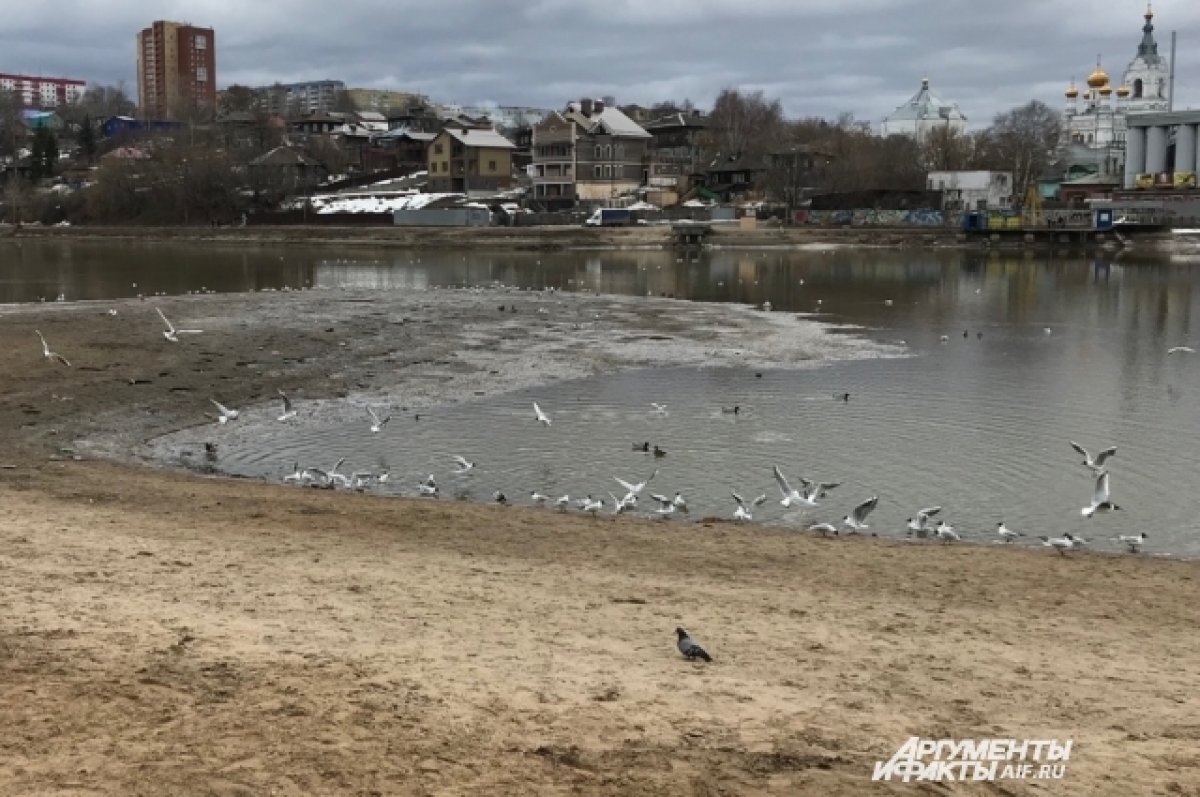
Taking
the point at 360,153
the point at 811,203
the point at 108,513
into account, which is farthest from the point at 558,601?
the point at 360,153

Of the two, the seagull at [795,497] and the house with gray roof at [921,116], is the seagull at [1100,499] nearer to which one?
the seagull at [795,497]

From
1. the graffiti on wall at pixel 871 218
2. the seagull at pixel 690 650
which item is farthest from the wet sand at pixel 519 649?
the graffiti on wall at pixel 871 218

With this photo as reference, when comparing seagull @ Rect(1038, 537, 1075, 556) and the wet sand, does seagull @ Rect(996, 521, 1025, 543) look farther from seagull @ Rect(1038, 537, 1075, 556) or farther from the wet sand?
the wet sand

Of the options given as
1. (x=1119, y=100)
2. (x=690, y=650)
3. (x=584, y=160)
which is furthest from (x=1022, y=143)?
(x=690, y=650)

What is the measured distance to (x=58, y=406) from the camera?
62.9 ft

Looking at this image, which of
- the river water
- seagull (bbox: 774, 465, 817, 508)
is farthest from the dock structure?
seagull (bbox: 774, 465, 817, 508)

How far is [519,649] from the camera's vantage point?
779cm

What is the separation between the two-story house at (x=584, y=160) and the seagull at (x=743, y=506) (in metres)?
102

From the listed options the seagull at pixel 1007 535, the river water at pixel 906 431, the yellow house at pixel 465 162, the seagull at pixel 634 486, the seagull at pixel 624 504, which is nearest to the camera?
the seagull at pixel 1007 535

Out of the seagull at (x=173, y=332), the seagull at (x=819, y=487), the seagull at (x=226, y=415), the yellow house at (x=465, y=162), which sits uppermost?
the yellow house at (x=465, y=162)

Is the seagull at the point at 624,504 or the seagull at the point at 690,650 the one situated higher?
the seagull at the point at 690,650

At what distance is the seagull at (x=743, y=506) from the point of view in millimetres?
13500

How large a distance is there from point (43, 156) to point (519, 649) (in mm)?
157036

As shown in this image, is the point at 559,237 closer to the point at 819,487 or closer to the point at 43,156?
the point at 819,487
